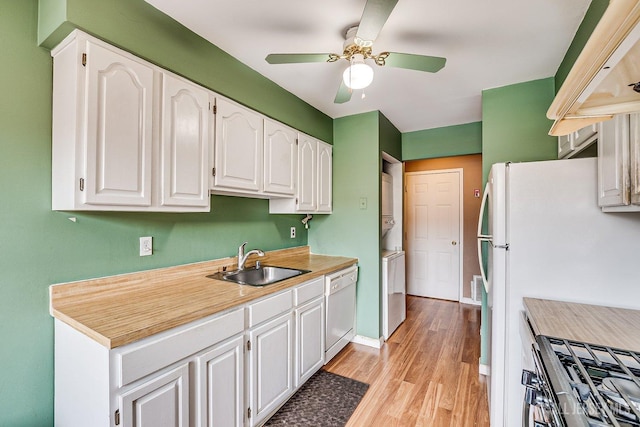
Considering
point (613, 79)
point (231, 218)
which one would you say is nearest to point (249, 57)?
Result: point (231, 218)

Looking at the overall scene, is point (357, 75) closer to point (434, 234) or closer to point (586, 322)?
point (586, 322)

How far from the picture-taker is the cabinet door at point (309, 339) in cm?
200

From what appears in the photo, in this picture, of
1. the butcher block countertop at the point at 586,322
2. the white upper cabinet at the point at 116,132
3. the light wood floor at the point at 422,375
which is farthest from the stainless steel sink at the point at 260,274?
the butcher block countertop at the point at 586,322

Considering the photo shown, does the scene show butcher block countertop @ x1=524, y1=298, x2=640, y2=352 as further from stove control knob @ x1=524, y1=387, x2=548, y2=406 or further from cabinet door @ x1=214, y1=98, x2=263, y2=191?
cabinet door @ x1=214, y1=98, x2=263, y2=191

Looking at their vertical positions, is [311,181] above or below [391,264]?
above

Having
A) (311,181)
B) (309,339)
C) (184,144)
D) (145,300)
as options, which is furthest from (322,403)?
(184,144)

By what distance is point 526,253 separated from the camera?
1.50 metres

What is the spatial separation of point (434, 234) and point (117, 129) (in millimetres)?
4321

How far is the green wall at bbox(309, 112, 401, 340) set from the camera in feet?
9.30

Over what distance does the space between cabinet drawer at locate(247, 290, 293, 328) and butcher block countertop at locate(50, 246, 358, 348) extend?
0.18 feet

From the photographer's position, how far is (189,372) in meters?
1.26

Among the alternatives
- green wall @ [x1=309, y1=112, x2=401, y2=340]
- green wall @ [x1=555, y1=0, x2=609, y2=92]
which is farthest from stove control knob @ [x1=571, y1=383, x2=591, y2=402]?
green wall @ [x1=309, y1=112, x2=401, y2=340]

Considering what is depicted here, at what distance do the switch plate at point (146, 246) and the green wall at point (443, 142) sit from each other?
9.98 feet

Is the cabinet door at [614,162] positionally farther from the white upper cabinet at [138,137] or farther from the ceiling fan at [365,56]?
the white upper cabinet at [138,137]
